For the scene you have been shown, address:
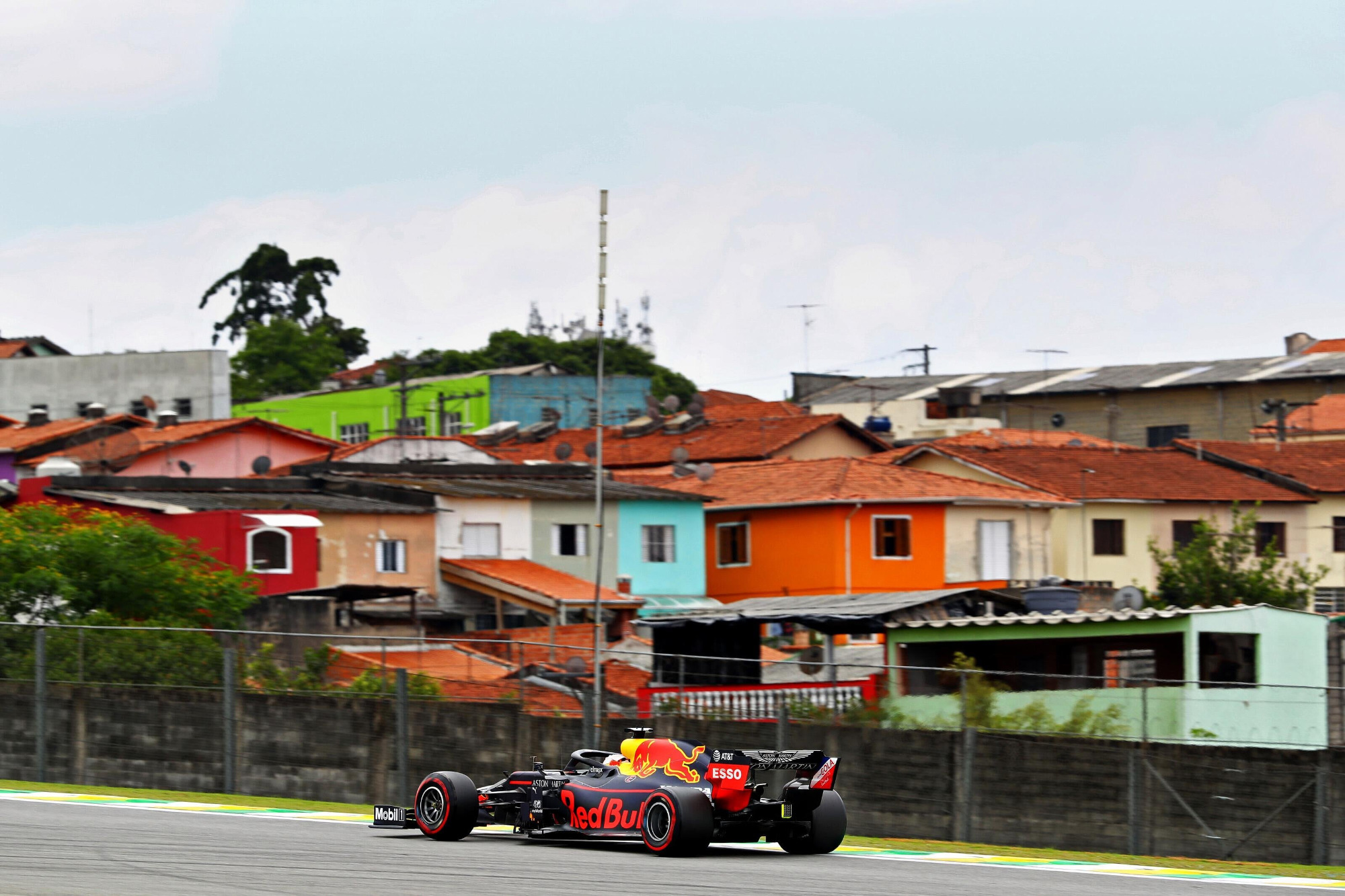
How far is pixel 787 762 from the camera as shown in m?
15.9

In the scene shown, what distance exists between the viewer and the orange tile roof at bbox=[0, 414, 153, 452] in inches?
2601

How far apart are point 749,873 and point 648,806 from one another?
1.69 m

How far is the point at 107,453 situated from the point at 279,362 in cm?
4921

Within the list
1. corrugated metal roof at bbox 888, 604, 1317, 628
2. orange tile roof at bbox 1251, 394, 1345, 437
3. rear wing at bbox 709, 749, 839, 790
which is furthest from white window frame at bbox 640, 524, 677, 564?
rear wing at bbox 709, 749, 839, 790

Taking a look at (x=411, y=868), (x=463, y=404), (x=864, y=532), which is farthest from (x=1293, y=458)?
(x=411, y=868)

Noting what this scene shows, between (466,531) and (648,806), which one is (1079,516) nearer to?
(466,531)

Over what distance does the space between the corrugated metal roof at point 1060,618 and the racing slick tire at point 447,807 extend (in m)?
13.6

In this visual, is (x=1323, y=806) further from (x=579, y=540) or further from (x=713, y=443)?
(x=713, y=443)

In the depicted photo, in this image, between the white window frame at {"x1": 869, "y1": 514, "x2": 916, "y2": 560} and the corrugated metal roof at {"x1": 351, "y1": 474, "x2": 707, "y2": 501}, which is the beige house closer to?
the white window frame at {"x1": 869, "y1": 514, "x2": 916, "y2": 560}

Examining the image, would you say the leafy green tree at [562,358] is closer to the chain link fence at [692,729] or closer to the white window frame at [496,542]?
the white window frame at [496,542]

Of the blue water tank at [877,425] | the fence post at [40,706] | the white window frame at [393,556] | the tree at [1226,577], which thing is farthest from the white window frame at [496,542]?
the blue water tank at [877,425]

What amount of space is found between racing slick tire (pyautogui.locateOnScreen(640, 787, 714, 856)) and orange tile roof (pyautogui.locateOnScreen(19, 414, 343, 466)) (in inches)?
1857

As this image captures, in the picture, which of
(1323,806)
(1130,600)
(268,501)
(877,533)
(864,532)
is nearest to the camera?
(1323,806)

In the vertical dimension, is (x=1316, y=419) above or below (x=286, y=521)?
above
